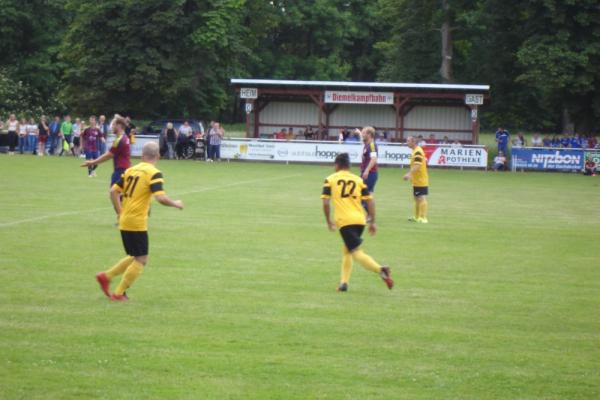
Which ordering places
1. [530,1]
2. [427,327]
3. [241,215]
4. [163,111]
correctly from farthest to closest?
[163,111], [530,1], [241,215], [427,327]

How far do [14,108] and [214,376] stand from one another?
181 feet

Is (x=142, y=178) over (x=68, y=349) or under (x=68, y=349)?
A: over

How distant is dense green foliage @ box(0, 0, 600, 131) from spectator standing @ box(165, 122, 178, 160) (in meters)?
7.17

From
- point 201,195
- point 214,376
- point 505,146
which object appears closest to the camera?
point 214,376

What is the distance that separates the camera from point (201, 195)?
25.4m

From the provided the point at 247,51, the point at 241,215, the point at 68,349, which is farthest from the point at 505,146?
the point at 68,349

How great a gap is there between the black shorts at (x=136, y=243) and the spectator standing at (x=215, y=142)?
3205 centimetres

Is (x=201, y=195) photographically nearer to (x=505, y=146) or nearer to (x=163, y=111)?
(x=505, y=146)

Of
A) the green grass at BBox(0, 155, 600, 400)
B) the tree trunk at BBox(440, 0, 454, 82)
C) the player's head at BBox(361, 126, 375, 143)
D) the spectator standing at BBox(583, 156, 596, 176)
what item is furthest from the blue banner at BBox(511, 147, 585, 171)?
the player's head at BBox(361, 126, 375, 143)

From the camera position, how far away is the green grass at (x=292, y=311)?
25.7 ft

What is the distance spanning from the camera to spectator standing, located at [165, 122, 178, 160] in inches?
1746

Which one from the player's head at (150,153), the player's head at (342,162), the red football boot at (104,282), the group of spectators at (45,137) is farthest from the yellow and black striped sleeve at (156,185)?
the group of spectators at (45,137)

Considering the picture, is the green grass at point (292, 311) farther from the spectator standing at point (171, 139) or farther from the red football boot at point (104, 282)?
the spectator standing at point (171, 139)

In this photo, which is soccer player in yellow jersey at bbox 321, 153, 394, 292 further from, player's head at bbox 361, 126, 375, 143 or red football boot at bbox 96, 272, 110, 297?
player's head at bbox 361, 126, 375, 143
